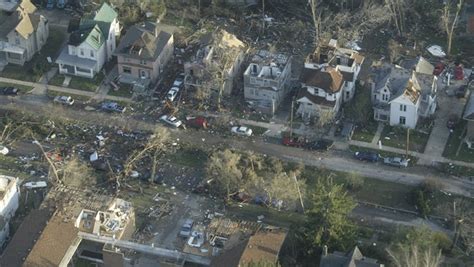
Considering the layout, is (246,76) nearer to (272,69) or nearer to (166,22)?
(272,69)

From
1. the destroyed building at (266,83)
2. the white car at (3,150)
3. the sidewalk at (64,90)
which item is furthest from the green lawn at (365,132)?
the white car at (3,150)

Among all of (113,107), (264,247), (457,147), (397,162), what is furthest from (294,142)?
(113,107)

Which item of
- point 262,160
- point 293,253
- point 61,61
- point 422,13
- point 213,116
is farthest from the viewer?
point 422,13

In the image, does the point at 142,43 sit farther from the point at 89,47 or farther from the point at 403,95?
the point at 403,95

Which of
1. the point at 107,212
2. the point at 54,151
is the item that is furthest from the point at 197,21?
the point at 107,212

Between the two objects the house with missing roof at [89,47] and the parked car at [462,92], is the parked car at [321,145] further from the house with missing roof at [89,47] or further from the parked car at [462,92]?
the house with missing roof at [89,47]

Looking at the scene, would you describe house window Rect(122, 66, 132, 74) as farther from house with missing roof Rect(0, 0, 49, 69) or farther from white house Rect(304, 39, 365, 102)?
white house Rect(304, 39, 365, 102)

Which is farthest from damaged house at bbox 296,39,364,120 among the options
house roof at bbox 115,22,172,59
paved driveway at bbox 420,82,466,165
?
house roof at bbox 115,22,172,59
